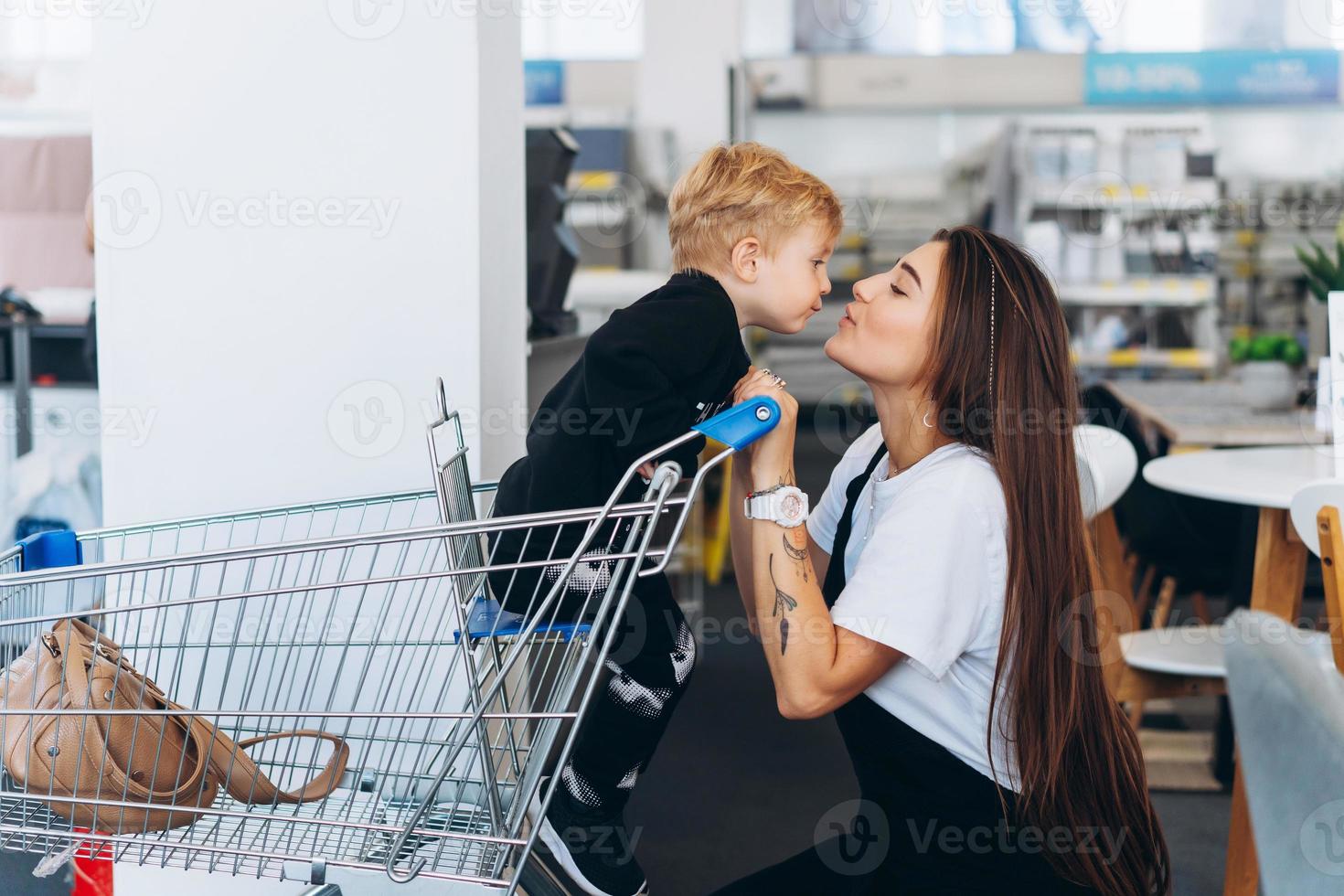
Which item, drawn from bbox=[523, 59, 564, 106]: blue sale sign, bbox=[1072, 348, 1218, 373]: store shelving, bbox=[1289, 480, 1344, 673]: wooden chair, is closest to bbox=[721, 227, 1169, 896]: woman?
bbox=[1289, 480, 1344, 673]: wooden chair

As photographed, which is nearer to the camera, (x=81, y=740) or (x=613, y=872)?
(x=81, y=740)

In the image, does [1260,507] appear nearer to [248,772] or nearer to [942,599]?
[942,599]

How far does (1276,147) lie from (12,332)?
9731 mm

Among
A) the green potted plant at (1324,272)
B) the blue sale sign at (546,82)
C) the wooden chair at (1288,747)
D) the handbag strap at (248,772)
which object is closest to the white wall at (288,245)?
the handbag strap at (248,772)

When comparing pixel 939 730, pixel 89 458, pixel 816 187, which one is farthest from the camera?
pixel 89 458

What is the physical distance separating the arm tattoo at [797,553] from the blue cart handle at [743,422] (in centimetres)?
17

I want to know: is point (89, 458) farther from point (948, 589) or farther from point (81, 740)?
point (948, 589)

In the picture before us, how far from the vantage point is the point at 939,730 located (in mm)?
1480

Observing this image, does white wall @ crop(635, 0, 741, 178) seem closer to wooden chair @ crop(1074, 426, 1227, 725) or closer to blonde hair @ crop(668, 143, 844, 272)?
wooden chair @ crop(1074, 426, 1227, 725)

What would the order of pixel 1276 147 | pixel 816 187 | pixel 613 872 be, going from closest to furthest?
pixel 613 872 → pixel 816 187 → pixel 1276 147

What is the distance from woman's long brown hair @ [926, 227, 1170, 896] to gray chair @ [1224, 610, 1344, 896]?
58 centimetres

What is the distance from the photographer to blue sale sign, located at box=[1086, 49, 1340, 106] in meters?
9.90

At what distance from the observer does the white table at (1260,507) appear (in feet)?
7.68

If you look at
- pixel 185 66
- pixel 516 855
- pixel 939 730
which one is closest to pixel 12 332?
pixel 185 66
